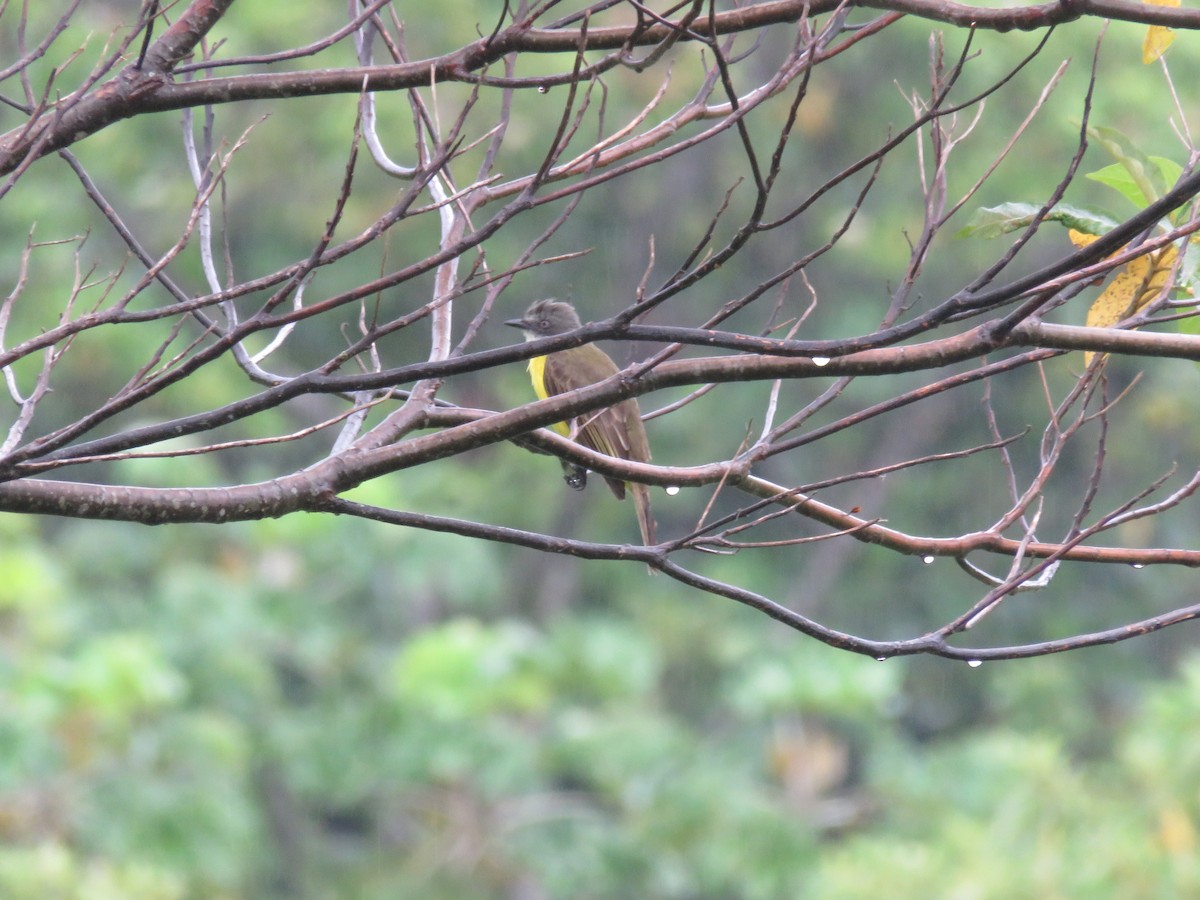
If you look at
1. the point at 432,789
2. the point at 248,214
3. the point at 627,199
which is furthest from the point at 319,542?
the point at 627,199

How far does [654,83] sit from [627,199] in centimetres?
233

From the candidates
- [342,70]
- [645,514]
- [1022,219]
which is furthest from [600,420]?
[342,70]

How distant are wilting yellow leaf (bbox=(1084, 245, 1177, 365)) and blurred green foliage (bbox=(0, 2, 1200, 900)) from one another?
5398mm

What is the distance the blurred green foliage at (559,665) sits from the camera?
8.23 metres

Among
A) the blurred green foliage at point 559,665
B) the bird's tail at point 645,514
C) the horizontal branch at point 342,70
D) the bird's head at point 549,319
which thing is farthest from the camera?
the blurred green foliage at point 559,665

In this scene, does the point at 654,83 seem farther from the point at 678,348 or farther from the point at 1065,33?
the point at 678,348

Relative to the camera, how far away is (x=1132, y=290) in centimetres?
259

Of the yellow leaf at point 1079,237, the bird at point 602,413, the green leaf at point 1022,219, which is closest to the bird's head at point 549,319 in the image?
the bird at point 602,413

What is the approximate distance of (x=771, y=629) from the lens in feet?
49.4

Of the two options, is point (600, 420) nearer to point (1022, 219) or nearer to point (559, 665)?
point (1022, 219)

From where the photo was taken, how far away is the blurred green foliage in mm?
8234

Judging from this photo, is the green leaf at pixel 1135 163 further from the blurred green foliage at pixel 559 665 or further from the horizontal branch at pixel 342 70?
the blurred green foliage at pixel 559 665

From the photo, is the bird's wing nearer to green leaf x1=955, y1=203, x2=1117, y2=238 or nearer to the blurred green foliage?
the blurred green foliage

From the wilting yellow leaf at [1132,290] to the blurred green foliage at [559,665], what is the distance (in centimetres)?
540
